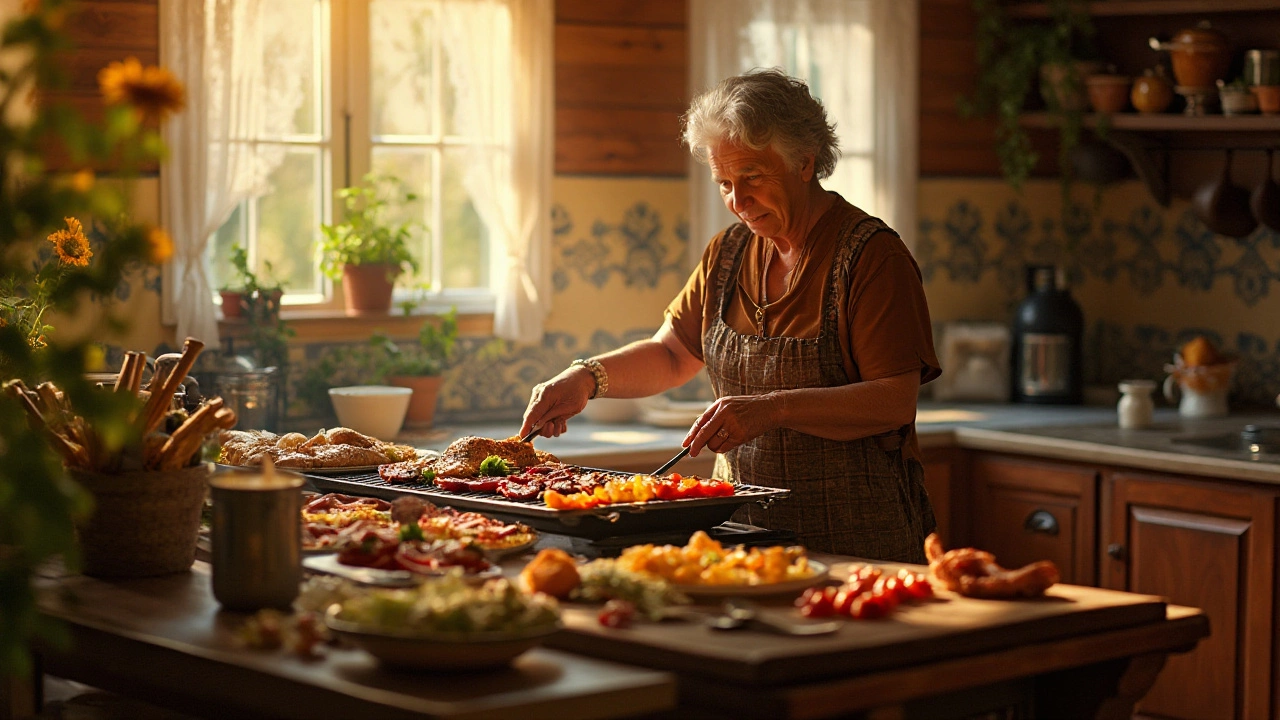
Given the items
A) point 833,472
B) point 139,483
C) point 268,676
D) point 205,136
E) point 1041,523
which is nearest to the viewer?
point 268,676

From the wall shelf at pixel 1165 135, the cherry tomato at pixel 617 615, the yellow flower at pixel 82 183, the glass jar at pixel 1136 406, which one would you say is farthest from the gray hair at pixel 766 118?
the wall shelf at pixel 1165 135

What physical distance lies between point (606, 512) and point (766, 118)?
92 centimetres

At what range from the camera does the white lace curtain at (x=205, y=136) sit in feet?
12.5

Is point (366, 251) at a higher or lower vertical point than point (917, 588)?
higher

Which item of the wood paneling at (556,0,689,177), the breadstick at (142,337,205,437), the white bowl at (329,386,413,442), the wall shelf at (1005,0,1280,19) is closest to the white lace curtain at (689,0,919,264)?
the wood paneling at (556,0,689,177)

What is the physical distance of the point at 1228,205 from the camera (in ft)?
15.1

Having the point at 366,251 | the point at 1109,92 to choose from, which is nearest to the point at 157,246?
the point at 366,251

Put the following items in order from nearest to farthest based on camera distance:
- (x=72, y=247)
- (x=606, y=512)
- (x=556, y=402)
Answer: (x=606, y=512)
(x=72, y=247)
(x=556, y=402)

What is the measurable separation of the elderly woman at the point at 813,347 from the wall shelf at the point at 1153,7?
2.02 meters

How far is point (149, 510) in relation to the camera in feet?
6.82

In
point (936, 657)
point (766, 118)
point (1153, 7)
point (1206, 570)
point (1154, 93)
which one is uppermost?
point (1153, 7)

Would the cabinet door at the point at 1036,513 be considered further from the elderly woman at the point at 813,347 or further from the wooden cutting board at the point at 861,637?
the wooden cutting board at the point at 861,637

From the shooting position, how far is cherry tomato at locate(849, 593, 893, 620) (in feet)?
6.00

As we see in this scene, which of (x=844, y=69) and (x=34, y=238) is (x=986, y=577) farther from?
(x=844, y=69)
